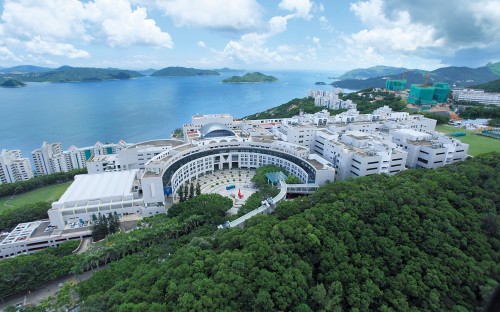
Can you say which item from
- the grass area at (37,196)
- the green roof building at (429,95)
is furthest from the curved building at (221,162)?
the green roof building at (429,95)

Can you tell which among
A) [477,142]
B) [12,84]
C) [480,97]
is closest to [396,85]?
[480,97]

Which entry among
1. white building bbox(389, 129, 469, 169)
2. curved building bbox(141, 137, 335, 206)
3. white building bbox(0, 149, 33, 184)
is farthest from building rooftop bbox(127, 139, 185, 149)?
white building bbox(389, 129, 469, 169)

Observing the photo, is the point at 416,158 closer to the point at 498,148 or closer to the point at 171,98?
the point at 498,148

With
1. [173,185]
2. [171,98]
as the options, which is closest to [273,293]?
[173,185]

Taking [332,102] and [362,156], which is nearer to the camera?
[362,156]

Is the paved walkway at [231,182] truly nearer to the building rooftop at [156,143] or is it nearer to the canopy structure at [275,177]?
the canopy structure at [275,177]

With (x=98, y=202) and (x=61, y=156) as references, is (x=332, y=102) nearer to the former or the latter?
(x=61, y=156)
